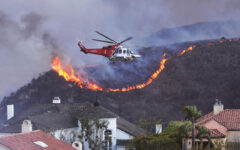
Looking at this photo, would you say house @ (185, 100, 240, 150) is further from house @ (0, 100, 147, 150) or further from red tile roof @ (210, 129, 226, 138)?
house @ (0, 100, 147, 150)

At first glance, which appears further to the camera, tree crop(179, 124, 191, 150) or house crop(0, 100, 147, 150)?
house crop(0, 100, 147, 150)

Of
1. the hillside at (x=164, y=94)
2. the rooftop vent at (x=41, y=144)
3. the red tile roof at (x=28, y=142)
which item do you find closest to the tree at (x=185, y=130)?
the red tile roof at (x=28, y=142)

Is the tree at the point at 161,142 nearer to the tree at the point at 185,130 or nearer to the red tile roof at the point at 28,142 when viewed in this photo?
the tree at the point at 185,130

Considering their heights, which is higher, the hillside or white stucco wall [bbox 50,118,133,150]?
the hillside

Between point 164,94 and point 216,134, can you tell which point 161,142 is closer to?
point 216,134

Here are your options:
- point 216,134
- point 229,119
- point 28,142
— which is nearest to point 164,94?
point 229,119

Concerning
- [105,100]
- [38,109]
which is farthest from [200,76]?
[38,109]

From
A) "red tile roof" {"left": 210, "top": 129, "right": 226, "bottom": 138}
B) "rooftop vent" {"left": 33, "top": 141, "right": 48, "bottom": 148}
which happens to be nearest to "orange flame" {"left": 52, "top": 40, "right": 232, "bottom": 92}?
"red tile roof" {"left": 210, "top": 129, "right": 226, "bottom": 138}

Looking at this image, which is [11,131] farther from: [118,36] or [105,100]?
[105,100]
